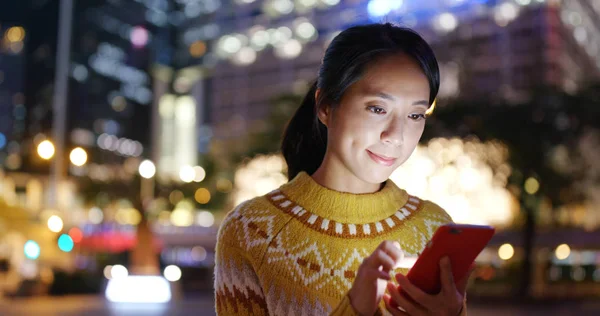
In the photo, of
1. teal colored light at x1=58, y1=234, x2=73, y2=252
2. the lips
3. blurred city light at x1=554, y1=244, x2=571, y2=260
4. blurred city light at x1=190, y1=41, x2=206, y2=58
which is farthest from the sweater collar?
blurred city light at x1=190, y1=41, x2=206, y2=58

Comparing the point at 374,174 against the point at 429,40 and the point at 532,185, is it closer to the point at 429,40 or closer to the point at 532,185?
the point at 532,185

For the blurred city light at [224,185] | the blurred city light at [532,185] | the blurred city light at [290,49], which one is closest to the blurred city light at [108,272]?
the blurred city light at [224,185]

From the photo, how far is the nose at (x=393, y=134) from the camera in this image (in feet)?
7.22

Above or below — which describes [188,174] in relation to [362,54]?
above

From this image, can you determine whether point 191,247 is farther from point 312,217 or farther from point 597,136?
point 312,217

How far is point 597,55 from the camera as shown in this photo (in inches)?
2803

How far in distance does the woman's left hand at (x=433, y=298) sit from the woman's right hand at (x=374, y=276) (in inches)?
1.8

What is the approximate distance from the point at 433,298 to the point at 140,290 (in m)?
21.0

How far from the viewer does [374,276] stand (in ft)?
6.09

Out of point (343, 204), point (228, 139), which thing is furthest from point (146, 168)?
point (228, 139)

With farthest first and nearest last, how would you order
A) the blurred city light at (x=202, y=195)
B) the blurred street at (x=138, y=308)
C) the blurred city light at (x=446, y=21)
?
the blurred city light at (x=446, y=21)
the blurred city light at (x=202, y=195)
the blurred street at (x=138, y=308)

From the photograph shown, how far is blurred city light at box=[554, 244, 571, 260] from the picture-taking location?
39.1 m

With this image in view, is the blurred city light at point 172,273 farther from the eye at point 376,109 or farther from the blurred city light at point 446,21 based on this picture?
the eye at point 376,109

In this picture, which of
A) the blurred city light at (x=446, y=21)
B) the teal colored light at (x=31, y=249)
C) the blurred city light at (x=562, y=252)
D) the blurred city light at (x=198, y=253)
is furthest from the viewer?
the blurred city light at (x=198, y=253)
